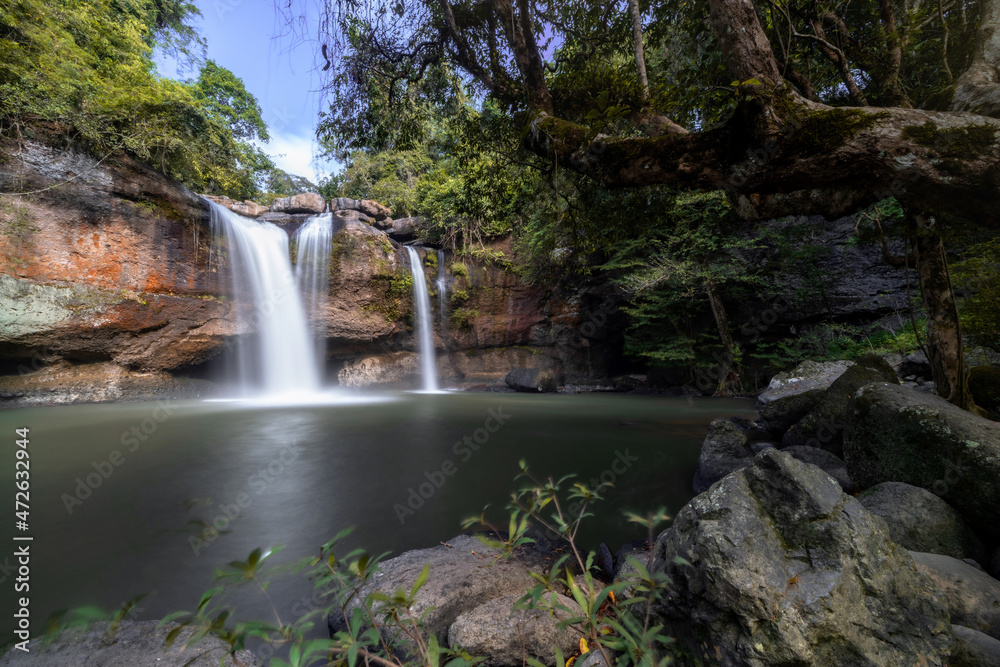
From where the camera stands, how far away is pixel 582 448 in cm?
619

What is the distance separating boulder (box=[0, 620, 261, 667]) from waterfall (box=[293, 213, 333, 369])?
1464 centimetres

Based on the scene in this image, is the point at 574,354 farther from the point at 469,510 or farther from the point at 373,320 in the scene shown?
the point at 469,510

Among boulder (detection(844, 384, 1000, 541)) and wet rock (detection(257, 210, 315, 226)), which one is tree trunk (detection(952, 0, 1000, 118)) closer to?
boulder (detection(844, 384, 1000, 541))

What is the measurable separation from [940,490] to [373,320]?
16.0 metres

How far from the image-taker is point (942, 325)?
409cm

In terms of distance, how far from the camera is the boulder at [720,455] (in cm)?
427

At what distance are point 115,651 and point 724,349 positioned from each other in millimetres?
15146

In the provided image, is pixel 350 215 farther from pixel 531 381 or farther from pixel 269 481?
pixel 269 481

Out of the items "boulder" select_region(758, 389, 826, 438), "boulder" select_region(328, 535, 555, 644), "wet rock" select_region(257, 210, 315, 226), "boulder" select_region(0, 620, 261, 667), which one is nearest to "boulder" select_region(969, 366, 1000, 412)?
"boulder" select_region(758, 389, 826, 438)

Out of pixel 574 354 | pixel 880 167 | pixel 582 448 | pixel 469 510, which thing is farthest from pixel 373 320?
pixel 880 167

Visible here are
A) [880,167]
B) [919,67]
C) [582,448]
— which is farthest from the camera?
[582,448]

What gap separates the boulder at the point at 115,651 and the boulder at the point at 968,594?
126 inches

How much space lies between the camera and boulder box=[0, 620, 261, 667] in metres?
1.72

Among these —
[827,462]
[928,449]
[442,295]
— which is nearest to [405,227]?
[442,295]
